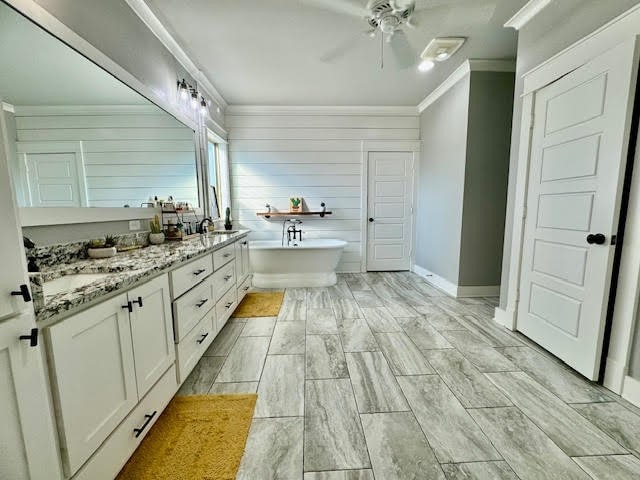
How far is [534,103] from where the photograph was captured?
85.1 inches

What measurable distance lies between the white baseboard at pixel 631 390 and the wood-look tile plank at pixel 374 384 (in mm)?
1310

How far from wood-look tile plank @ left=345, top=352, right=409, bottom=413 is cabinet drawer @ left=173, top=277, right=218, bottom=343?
1125mm

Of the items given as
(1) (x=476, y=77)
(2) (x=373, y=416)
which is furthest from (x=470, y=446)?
(1) (x=476, y=77)

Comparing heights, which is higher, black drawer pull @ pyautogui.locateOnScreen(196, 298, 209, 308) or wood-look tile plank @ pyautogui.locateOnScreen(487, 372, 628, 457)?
black drawer pull @ pyautogui.locateOnScreen(196, 298, 209, 308)

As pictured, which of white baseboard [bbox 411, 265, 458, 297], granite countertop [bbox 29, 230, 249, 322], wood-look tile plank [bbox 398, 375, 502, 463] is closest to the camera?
granite countertop [bbox 29, 230, 249, 322]

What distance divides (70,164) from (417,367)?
2.51m

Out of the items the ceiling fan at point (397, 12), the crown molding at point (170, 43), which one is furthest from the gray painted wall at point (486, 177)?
the crown molding at point (170, 43)

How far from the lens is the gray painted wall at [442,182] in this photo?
321 cm

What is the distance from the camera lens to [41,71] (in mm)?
1265

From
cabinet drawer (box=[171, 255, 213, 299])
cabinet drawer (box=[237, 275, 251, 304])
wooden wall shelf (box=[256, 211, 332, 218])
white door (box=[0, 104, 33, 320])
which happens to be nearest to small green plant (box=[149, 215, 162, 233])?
cabinet drawer (box=[171, 255, 213, 299])

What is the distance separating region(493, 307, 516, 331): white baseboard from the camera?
2398 millimetres

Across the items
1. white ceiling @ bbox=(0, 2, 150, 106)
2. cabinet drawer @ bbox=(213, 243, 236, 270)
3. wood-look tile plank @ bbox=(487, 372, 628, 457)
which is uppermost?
white ceiling @ bbox=(0, 2, 150, 106)

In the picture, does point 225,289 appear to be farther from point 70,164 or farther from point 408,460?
point 408,460

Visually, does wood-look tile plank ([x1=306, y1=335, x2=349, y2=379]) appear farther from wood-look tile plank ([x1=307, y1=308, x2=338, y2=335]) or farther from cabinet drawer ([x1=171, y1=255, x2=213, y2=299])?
cabinet drawer ([x1=171, y1=255, x2=213, y2=299])
